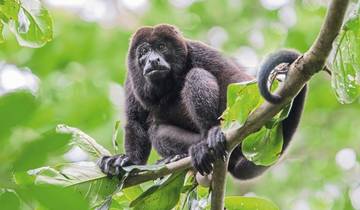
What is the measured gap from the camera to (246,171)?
422 centimetres

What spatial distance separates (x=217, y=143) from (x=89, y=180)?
0.69 m

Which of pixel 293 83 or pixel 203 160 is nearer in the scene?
pixel 293 83

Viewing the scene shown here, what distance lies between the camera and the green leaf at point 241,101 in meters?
A: 2.75

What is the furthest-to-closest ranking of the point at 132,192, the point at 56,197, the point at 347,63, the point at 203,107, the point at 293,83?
1. the point at 203,107
2. the point at 132,192
3. the point at 347,63
4. the point at 293,83
5. the point at 56,197

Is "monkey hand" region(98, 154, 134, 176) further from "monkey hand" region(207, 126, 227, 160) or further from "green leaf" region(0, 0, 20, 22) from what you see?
"green leaf" region(0, 0, 20, 22)

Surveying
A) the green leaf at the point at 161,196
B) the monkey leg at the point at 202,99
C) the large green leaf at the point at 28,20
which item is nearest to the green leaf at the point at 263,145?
the green leaf at the point at 161,196

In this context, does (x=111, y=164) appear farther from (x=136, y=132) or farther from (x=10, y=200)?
(x=10, y=200)

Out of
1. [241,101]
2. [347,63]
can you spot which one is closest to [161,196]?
[241,101]

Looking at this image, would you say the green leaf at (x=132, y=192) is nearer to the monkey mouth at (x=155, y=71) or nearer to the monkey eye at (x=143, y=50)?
the monkey mouth at (x=155, y=71)

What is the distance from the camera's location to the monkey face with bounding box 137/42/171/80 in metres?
4.78

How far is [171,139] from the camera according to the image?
451cm

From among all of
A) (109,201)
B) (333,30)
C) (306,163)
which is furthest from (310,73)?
(306,163)

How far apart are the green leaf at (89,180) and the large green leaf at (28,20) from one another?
628mm

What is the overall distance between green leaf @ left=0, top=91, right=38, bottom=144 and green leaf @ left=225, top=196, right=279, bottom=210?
235 centimetres
